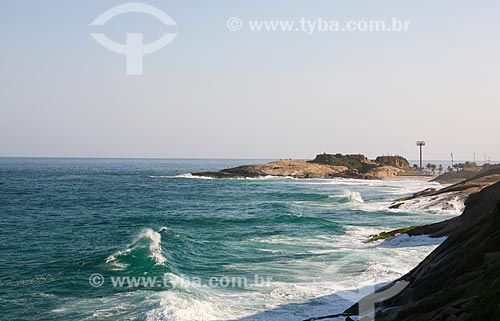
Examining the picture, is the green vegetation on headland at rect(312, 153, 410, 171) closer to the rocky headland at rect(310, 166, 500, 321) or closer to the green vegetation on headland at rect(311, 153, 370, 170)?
the green vegetation on headland at rect(311, 153, 370, 170)

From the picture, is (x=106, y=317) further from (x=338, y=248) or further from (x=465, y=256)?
(x=338, y=248)

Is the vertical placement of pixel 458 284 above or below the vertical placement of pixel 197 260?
→ above

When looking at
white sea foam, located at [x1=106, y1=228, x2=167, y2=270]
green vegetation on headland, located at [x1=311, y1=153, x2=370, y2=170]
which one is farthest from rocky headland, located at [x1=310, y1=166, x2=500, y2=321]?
green vegetation on headland, located at [x1=311, y1=153, x2=370, y2=170]

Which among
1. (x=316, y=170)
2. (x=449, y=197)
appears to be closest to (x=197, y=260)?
(x=449, y=197)

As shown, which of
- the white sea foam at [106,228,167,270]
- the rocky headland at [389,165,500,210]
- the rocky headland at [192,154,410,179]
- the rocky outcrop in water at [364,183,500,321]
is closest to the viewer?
the rocky outcrop in water at [364,183,500,321]

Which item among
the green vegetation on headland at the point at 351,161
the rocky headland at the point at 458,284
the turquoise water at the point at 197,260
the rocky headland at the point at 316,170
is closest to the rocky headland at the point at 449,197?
the turquoise water at the point at 197,260

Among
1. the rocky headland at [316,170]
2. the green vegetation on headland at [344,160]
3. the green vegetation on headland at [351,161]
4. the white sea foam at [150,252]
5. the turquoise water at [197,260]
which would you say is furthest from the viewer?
the green vegetation on headland at [344,160]

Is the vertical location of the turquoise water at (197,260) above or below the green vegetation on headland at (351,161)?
below

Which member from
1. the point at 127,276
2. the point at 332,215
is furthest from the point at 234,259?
the point at 332,215

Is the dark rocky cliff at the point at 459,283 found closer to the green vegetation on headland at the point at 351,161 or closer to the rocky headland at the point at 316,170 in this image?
the rocky headland at the point at 316,170

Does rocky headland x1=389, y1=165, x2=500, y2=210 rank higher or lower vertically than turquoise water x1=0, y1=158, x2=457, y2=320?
higher

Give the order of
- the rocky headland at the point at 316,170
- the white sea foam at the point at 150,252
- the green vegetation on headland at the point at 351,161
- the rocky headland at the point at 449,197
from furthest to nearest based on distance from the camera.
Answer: the green vegetation on headland at the point at 351,161 → the rocky headland at the point at 316,170 → the rocky headland at the point at 449,197 → the white sea foam at the point at 150,252

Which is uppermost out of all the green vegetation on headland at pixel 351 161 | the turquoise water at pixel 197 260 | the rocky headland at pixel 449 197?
the green vegetation on headland at pixel 351 161

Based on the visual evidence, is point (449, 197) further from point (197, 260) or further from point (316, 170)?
point (316, 170)
